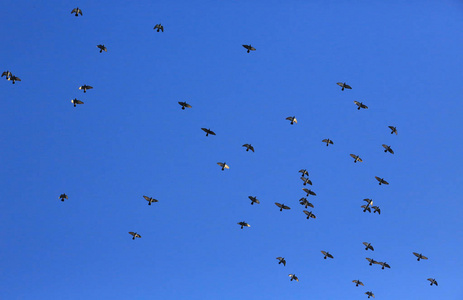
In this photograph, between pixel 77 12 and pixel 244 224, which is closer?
pixel 77 12

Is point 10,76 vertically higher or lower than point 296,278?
higher

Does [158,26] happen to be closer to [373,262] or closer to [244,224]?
[244,224]

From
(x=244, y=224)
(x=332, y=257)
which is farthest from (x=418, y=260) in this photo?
(x=244, y=224)

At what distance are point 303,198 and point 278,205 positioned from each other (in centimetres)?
411

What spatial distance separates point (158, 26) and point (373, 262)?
46.2 m

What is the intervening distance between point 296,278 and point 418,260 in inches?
768

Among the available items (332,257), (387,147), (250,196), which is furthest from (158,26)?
(332,257)

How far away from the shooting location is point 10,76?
263 ft

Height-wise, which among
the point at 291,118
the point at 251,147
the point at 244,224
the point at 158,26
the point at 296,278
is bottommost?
the point at 296,278

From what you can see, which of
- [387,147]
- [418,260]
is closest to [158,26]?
[387,147]

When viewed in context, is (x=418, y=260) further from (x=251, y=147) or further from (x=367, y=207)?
(x=251, y=147)

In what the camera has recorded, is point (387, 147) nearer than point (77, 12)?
No

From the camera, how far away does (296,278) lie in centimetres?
8612

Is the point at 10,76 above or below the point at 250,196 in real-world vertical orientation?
above
